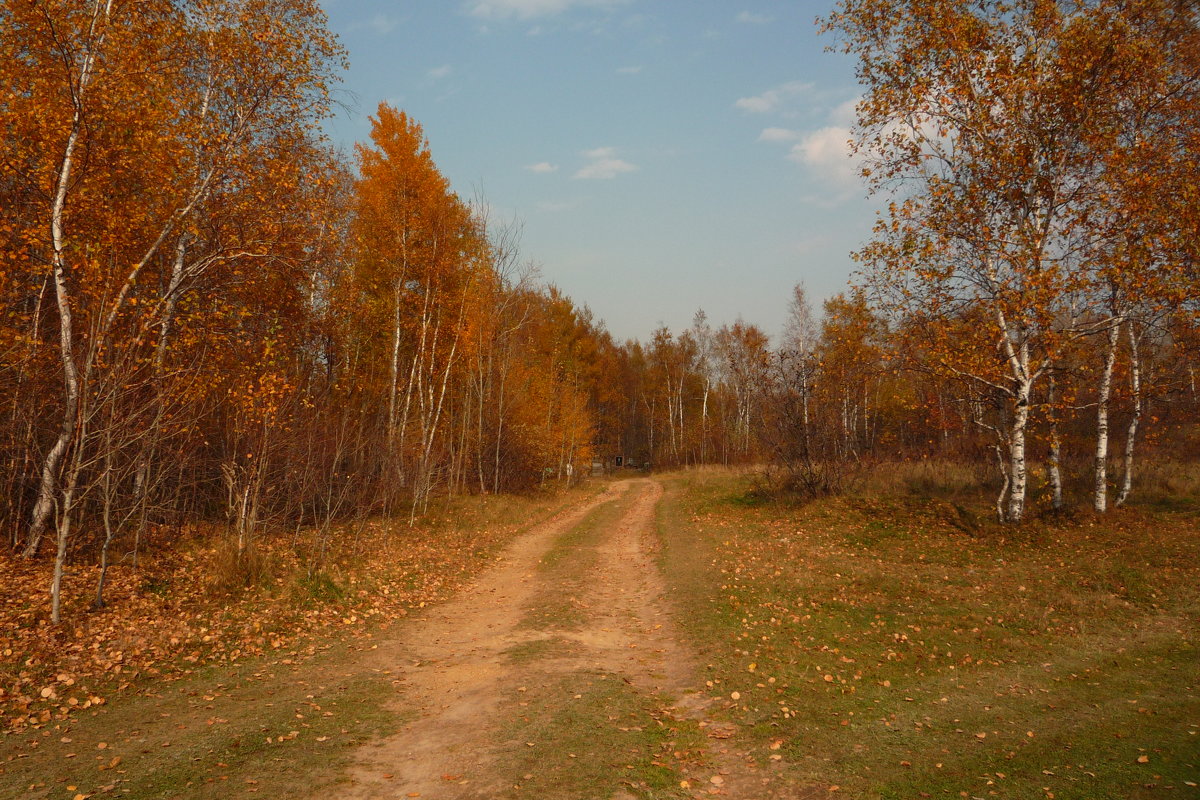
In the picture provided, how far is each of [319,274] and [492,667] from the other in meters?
15.6

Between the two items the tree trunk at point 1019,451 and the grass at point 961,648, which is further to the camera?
the tree trunk at point 1019,451

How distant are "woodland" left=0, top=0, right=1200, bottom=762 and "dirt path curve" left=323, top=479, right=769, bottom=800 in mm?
3874

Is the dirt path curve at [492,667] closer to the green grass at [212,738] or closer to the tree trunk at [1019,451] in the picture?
the green grass at [212,738]

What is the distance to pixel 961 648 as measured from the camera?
9047 mm

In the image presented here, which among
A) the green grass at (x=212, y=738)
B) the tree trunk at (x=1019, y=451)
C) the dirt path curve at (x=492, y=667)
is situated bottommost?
the dirt path curve at (x=492, y=667)

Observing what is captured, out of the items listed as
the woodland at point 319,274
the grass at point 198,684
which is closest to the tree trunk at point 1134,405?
the woodland at point 319,274

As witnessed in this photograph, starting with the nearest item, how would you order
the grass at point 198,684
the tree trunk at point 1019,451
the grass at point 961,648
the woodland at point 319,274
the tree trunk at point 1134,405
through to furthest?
the grass at point 198,684 < the grass at point 961,648 < the woodland at point 319,274 < the tree trunk at point 1019,451 < the tree trunk at point 1134,405

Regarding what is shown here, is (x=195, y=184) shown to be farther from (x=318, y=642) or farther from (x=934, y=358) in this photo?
(x=934, y=358)

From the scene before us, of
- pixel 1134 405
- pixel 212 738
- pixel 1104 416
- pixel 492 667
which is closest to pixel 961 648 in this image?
pixel 492 667

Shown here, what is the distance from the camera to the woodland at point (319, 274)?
1007 centimetres

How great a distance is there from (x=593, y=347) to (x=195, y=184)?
3666 centimetres

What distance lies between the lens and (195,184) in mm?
11312

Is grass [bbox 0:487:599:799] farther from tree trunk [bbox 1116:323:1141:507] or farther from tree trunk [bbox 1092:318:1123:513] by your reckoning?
tree trunk [bbox 1116:323:1141:507]

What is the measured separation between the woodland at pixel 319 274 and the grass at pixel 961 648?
102 inches
